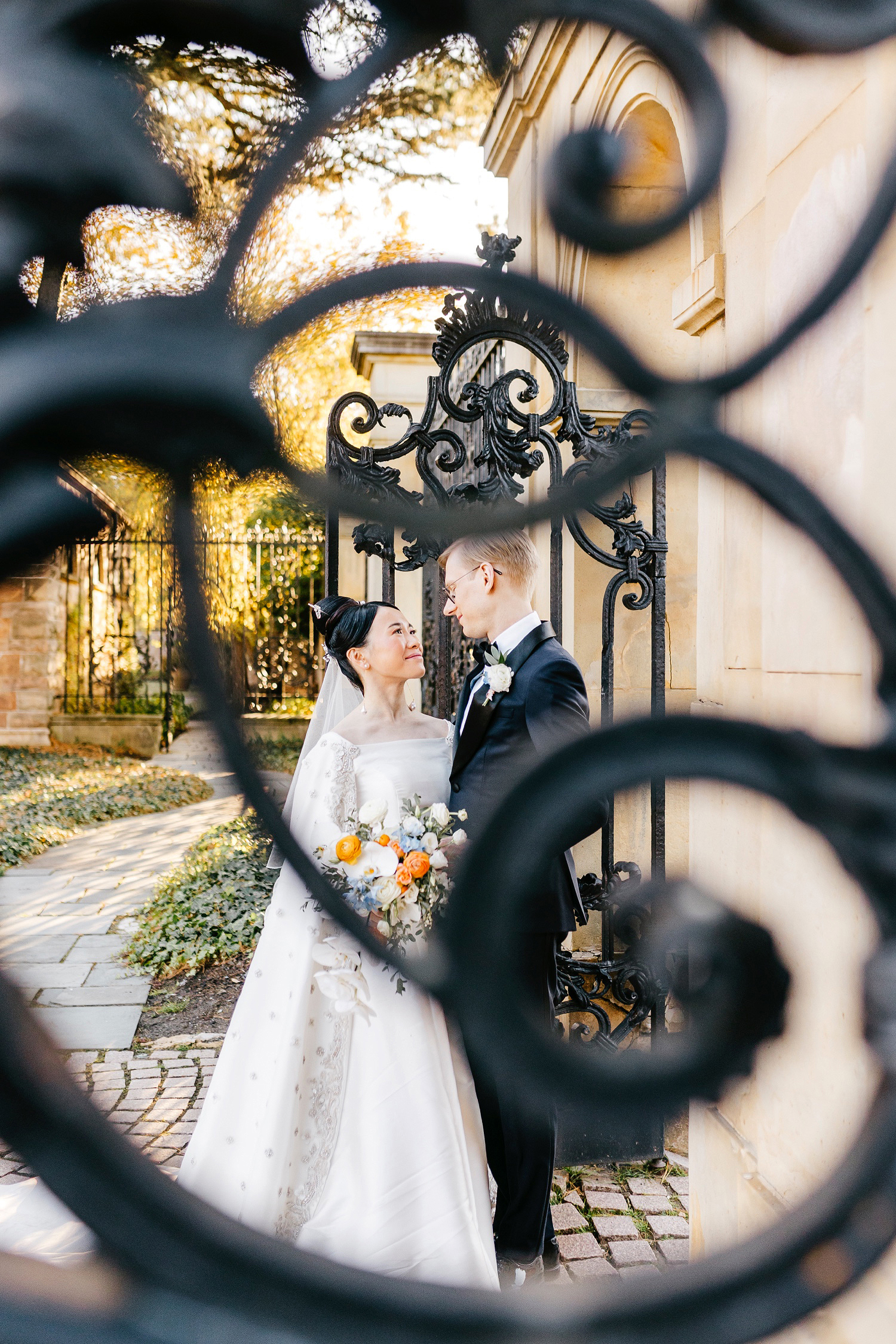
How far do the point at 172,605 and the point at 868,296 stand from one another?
126cm

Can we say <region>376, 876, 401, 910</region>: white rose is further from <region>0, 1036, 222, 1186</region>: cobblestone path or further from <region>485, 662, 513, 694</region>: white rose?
<region>0, 1036, 222, 1186</region>: cobblestone path

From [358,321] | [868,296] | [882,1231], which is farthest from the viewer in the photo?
[868,296]

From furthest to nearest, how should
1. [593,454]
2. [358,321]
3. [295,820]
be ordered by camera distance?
[593,454]
[295,820]
[358,321]

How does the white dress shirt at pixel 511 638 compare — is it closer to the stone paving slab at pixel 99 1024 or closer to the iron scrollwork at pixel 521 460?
the iron scrollwork at pixel 521 460

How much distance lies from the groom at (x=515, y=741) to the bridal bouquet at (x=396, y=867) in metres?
0.16

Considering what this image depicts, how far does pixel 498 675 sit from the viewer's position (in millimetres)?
2869

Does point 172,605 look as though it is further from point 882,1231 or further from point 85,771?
point 85,771

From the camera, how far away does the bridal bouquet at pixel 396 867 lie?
2.60 metres

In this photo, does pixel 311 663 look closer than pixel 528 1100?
No

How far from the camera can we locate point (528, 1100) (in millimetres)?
566

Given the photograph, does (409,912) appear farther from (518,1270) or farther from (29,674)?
(29,674)

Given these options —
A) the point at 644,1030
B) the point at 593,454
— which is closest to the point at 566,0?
the point at 593,454

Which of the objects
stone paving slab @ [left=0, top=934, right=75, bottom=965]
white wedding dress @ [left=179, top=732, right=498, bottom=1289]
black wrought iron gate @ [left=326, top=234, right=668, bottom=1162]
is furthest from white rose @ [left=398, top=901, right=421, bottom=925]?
stone paving slab @ [left=0, top=934, right=75, bottom=965]

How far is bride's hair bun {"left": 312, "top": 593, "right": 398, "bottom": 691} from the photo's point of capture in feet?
11.1
